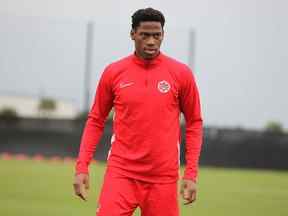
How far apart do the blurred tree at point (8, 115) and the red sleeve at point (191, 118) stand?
16.7m

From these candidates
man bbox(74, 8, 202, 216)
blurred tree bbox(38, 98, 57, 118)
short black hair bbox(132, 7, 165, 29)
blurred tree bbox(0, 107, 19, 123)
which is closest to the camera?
man bbox(74, 8, 202, 216)

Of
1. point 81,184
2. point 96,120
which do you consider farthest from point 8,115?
point 81,184

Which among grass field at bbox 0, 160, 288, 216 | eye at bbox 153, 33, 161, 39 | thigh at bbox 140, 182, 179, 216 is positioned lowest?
grass field at bbox 0, 160, 288, 216

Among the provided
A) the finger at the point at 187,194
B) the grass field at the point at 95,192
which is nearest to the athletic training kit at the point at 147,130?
the finger at the point at 187,194

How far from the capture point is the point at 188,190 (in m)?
6.05

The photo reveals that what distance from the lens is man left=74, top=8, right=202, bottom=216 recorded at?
20.0 feet

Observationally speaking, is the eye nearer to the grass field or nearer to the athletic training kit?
the athletic training kit

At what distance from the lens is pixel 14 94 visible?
79.5 feet

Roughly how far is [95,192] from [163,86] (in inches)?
321

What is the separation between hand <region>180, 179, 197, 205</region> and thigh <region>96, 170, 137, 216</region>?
1.13 ft

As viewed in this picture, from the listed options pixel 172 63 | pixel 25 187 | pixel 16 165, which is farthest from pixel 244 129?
pixel 172 63

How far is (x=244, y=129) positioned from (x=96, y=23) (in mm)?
5199

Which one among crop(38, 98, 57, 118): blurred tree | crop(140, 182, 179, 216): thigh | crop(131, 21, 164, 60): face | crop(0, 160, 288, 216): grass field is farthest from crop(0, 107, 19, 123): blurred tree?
crop(140, 182, 179, 216): thigh

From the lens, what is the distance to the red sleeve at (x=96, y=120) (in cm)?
627
